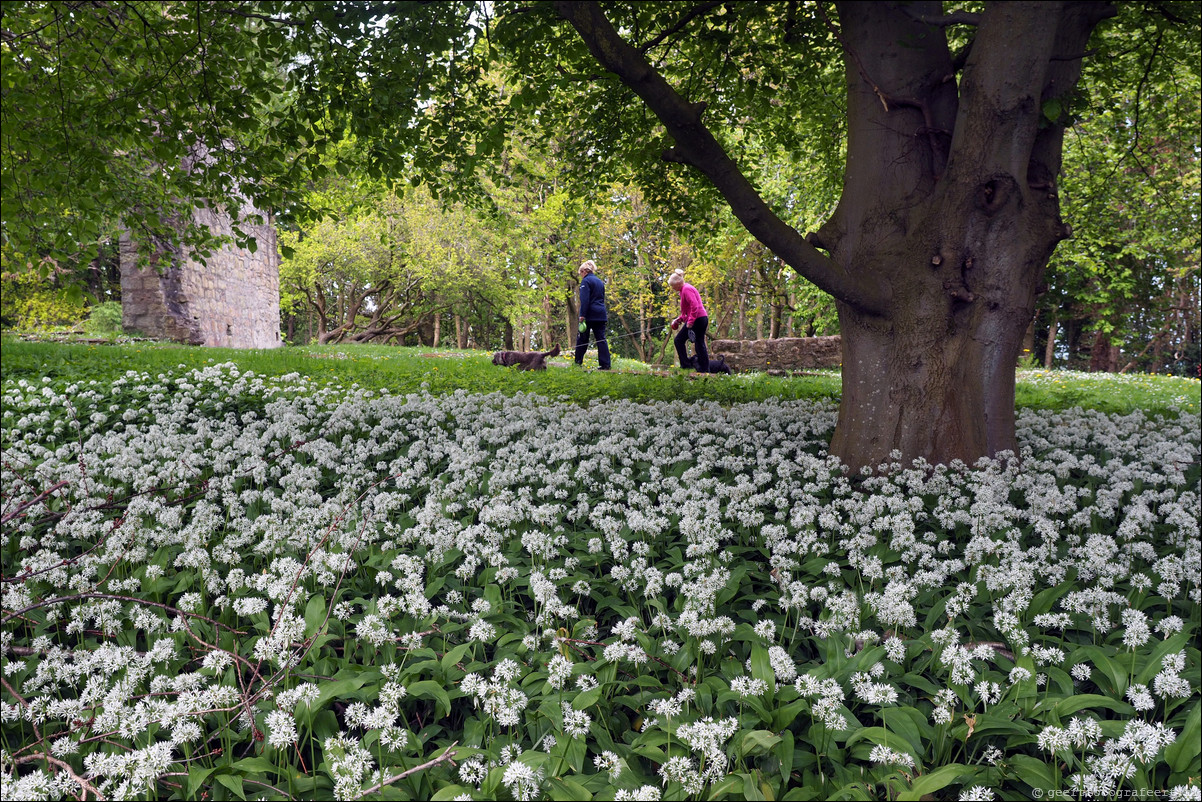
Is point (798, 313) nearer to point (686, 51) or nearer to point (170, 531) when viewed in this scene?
point (686, 51)

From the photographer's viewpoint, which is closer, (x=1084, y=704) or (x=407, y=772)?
(x=407, y=772)

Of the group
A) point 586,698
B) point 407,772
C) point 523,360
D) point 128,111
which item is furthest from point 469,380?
point 407,772

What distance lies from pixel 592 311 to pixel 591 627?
10403 mm

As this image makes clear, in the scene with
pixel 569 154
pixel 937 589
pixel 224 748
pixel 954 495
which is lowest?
pixel 224 748

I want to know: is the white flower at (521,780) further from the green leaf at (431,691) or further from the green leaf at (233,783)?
the green leaf at (233,783)

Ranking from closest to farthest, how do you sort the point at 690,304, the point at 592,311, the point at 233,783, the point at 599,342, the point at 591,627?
the point at 233,783 < the point at 591,627 < the point at 690,304 < the point at 592,311 < the point at 599,342

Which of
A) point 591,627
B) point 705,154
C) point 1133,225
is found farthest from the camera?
point 1133,225

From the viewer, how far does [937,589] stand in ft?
11.0

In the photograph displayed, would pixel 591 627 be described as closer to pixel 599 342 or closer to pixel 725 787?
pixel 725 787

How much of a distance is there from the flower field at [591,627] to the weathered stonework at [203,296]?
11957 mm

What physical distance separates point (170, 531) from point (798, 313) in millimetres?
19055

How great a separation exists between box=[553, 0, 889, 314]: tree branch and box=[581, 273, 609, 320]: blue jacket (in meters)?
7.46

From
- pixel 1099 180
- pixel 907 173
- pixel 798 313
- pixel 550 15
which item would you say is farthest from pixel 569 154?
pixel 798 313

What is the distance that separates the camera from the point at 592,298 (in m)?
12.8
